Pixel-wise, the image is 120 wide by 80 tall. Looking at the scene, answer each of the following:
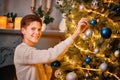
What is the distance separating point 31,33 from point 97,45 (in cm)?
63

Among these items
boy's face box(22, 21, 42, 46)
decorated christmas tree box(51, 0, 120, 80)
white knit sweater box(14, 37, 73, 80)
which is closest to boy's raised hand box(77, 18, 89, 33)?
decorated christmas tree box(51, 0, 120, 80)

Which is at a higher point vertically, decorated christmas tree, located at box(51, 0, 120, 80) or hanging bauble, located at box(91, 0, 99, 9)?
hanging bauble, located at box(91, 0, 99, 9)

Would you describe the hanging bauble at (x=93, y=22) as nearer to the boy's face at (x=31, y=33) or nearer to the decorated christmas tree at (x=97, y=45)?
the decorated christmas tree at (x=97, y=45)

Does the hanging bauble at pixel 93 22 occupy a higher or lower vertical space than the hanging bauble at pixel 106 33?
higher

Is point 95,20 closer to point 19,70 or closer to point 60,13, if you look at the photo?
point 19,70

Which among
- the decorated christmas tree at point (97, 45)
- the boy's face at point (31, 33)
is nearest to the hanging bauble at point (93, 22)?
the decorated christmas tree at point (97, 45)

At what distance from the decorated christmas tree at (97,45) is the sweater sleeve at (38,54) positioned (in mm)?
73

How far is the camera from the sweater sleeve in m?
1.75

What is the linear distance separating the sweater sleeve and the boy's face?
11 centimetres

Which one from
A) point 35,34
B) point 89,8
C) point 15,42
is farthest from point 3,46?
point 89,8

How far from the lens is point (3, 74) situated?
320cm

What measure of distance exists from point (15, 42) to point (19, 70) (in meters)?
0.94

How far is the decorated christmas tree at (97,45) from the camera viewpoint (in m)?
1.53

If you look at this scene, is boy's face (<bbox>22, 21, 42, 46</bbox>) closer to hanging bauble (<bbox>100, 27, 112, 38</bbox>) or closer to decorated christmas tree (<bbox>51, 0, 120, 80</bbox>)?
decorated christmas tree (<bbox>51, 0, 120, 80</bbox>)
